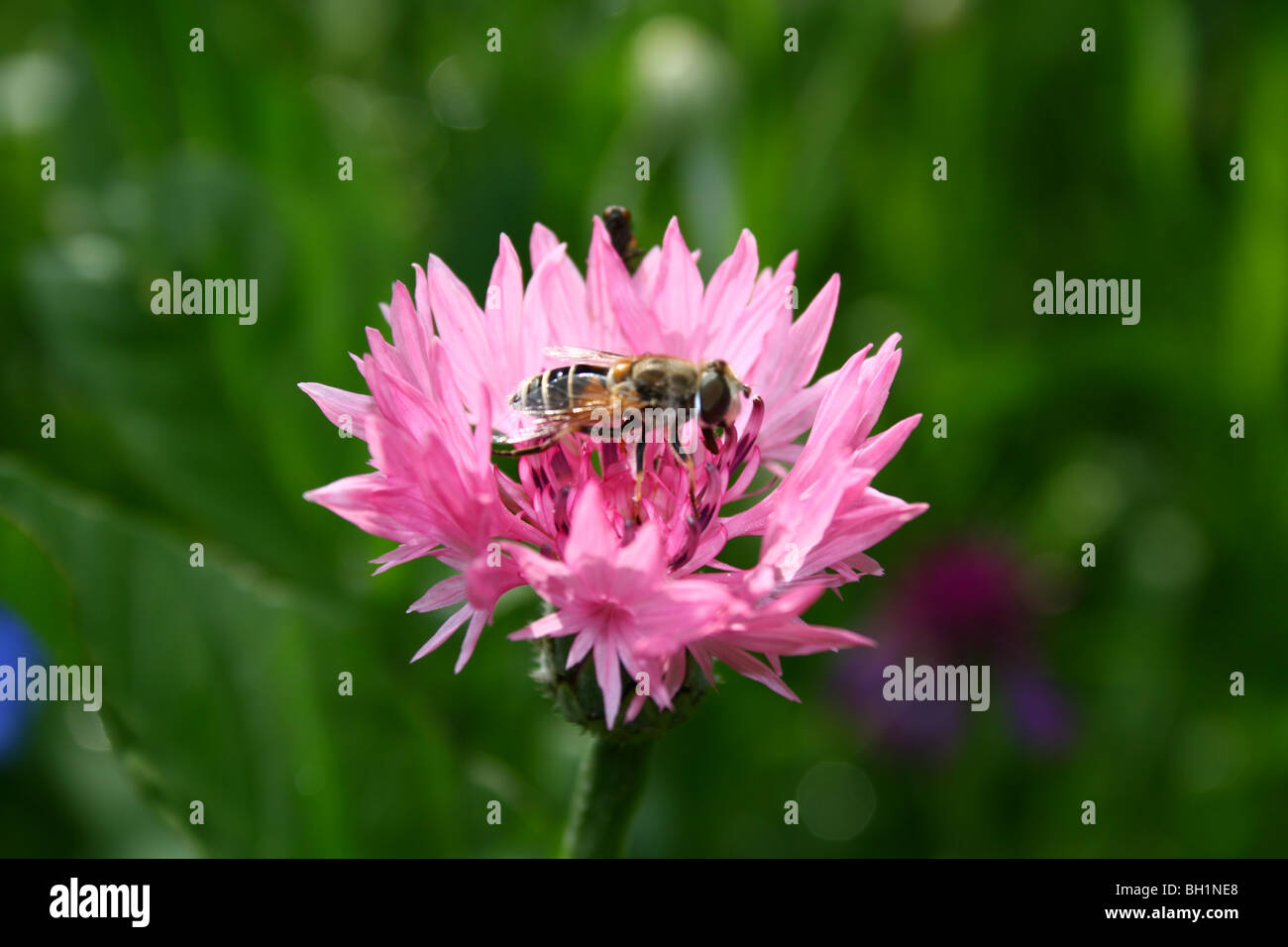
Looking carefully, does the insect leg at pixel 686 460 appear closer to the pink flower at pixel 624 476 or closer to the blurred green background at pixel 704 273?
the pink flower at pixel 624 476

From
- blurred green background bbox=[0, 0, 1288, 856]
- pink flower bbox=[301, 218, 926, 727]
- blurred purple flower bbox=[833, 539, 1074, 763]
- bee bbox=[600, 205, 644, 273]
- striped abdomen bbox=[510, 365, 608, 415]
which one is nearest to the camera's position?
pink flower bbox=[301, 218, 926, 727]

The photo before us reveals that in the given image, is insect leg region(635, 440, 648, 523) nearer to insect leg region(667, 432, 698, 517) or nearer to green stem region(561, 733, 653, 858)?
insect leg region(667, 432, 698, 517)

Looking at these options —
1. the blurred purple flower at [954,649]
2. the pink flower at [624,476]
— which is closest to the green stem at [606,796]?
the pink flower at [624,476]

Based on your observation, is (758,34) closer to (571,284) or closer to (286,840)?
(571,284)

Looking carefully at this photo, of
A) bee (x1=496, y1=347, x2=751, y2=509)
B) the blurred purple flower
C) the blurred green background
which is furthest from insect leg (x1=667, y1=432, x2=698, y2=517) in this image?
the blurred purple flower

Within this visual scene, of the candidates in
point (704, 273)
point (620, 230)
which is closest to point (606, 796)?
point (620, 230)

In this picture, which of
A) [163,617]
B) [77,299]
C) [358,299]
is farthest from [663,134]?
[163,617]
